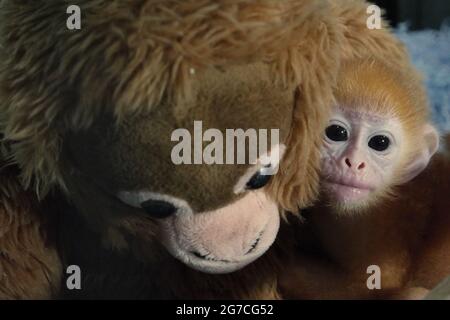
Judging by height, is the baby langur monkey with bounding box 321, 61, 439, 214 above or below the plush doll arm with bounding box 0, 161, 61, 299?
above

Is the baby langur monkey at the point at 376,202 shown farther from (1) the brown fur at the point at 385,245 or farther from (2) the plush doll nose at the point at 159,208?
(2) the plush doll nose at the point at 159,208

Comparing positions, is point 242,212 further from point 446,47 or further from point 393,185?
point 446,47

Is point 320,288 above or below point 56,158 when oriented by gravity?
below

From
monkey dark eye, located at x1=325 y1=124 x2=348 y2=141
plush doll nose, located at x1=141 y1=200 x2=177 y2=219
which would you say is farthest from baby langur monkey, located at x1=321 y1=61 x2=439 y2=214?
plush doll nose, located at x1=141 y1=200 x2=177 y2=219

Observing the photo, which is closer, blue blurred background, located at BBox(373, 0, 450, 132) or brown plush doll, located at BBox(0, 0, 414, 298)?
brown plush doll, located at BBox(0, 0, 414, 298)

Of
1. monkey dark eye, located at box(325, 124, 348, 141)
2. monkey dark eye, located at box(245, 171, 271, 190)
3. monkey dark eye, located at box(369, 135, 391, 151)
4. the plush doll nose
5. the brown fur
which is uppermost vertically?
monkey dark eye, located at box(325, 124, 348, 141)

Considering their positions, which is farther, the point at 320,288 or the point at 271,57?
the point at 320,288

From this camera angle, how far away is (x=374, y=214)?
61cm

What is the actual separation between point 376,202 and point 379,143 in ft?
0.18

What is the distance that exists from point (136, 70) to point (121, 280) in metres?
0.22

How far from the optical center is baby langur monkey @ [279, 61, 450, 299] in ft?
1.89

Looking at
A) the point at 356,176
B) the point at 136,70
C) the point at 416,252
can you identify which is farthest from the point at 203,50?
the point at 416,252

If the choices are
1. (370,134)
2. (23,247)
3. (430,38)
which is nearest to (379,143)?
(370,134)

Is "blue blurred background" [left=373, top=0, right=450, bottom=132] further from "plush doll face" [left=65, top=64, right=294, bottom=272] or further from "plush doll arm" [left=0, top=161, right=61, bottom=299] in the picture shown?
"plush doll arm" [left=0, top=161, right=61, bottom=299]
